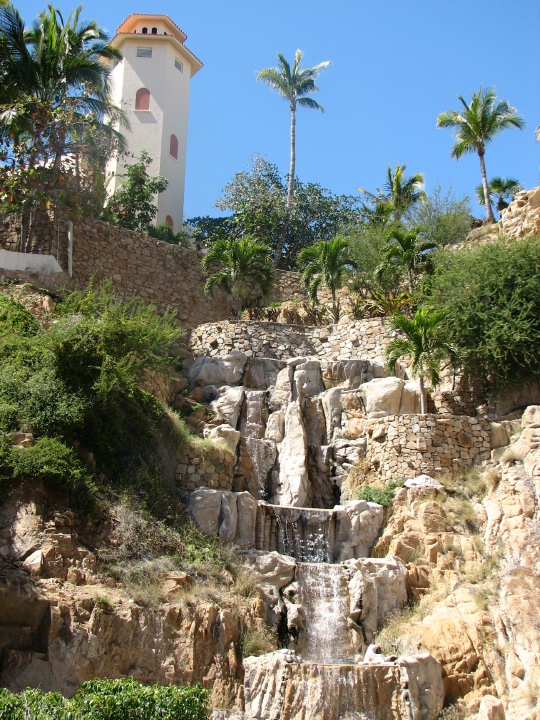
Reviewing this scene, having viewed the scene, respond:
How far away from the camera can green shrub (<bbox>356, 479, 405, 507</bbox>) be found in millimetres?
19203

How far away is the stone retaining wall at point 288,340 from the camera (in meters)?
25.5

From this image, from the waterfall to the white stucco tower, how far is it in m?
22.2

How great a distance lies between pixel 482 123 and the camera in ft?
105

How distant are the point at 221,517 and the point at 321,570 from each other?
243cm

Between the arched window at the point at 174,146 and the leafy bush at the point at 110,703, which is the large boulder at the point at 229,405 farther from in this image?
the arched window at the point at 174,146

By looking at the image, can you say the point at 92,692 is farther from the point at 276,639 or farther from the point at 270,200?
the point at 270,200

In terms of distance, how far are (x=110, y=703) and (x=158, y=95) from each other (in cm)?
3127

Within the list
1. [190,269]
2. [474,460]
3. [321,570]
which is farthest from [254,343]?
[321,570]

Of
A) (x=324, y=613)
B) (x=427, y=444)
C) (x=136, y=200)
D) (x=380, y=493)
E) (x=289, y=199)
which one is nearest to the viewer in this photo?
(x=324, y=613)

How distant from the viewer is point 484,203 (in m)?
33.7

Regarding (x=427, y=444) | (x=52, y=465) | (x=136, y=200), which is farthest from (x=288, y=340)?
(x=52, y=465)

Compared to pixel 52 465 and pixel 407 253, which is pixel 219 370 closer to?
pixel 407 253

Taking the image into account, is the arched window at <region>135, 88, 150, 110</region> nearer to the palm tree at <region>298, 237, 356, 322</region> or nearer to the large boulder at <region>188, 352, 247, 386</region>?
the palm tree at <region>298, 237, 356, 322</region>

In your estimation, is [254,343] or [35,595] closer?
[35,595]
